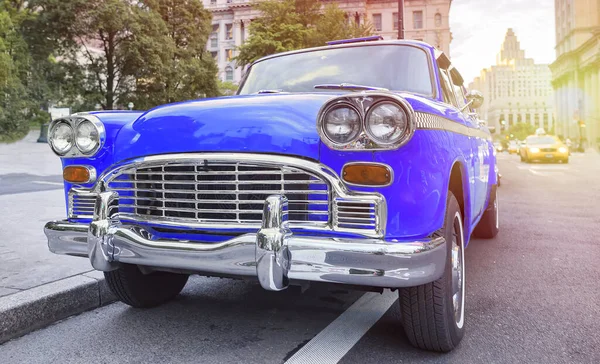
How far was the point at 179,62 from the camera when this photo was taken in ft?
118

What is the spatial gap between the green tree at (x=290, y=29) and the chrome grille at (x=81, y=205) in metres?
21.8

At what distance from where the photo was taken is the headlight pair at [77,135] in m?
3.11

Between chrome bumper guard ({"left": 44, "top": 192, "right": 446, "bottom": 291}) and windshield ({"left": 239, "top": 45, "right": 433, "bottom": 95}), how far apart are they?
1544 mm

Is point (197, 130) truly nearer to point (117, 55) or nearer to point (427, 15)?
point (117, 55)

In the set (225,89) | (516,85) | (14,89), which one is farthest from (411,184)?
(516,85)

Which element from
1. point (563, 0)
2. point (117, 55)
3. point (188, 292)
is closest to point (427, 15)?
point (563, 0)

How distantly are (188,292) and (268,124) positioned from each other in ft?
6.27

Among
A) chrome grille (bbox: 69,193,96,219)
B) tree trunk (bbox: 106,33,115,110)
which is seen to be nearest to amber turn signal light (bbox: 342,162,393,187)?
chrome grille (bbox: 69,193,96,219)

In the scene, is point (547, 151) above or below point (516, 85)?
below

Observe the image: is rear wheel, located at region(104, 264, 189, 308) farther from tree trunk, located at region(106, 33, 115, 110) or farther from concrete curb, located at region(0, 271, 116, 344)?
tree trunk, located at region(106, 33, 115, 110)

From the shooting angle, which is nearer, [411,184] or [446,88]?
[411,184]

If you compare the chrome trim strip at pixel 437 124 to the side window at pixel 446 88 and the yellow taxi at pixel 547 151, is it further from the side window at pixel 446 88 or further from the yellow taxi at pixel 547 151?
the yellow taxi at pixel 547 151

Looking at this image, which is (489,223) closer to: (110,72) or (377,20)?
(110,72)

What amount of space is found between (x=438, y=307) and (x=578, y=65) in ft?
322
